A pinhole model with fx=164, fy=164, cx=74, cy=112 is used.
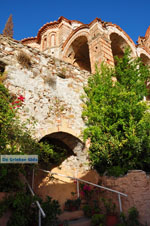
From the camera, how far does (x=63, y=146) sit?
6.39 meters

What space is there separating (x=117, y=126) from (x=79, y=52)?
949 centimetres

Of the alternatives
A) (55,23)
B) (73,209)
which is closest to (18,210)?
(73,209)

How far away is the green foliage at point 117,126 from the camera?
16.8 ft

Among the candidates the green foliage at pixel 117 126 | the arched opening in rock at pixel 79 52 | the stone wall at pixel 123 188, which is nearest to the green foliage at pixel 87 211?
the stone wall at pixel 123 188

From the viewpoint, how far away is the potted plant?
13.0ft

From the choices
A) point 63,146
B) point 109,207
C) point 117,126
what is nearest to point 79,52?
point 63,146

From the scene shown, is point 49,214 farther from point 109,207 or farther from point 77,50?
point 77,50

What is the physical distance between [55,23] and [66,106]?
53.6ft

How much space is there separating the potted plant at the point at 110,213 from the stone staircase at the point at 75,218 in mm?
484

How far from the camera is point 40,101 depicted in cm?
529

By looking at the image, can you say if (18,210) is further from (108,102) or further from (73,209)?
(108,102)

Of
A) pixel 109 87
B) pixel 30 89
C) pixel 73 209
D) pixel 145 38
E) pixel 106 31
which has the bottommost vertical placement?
pixel 73 209

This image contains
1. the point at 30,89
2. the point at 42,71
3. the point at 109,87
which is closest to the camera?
the point at 30,89

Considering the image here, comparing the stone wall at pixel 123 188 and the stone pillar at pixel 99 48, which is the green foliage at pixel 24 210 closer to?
the stone wall at pixel 123 188
